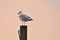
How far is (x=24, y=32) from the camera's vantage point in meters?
3.01

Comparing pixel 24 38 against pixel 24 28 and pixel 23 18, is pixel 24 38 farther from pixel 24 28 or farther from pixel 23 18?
pixel 23 18

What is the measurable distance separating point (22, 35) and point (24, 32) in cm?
6

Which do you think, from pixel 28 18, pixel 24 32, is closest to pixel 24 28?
pixel 24 32

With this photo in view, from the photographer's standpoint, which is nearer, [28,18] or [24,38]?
[24,38]

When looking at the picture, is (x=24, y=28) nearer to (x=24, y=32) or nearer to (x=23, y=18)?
(x=24, y=32)

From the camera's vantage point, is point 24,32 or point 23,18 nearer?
point 24,32

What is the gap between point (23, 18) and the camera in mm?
3848

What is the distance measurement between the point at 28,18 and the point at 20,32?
745 millimetres

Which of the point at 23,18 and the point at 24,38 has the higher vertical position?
the point at 23,18

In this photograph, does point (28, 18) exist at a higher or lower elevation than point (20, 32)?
higher

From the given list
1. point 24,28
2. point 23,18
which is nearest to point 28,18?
point 23,18

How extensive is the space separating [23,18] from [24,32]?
87cm

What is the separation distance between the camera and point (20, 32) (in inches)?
120

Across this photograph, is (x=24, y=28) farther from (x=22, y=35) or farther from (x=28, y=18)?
(x=28, y=18)
